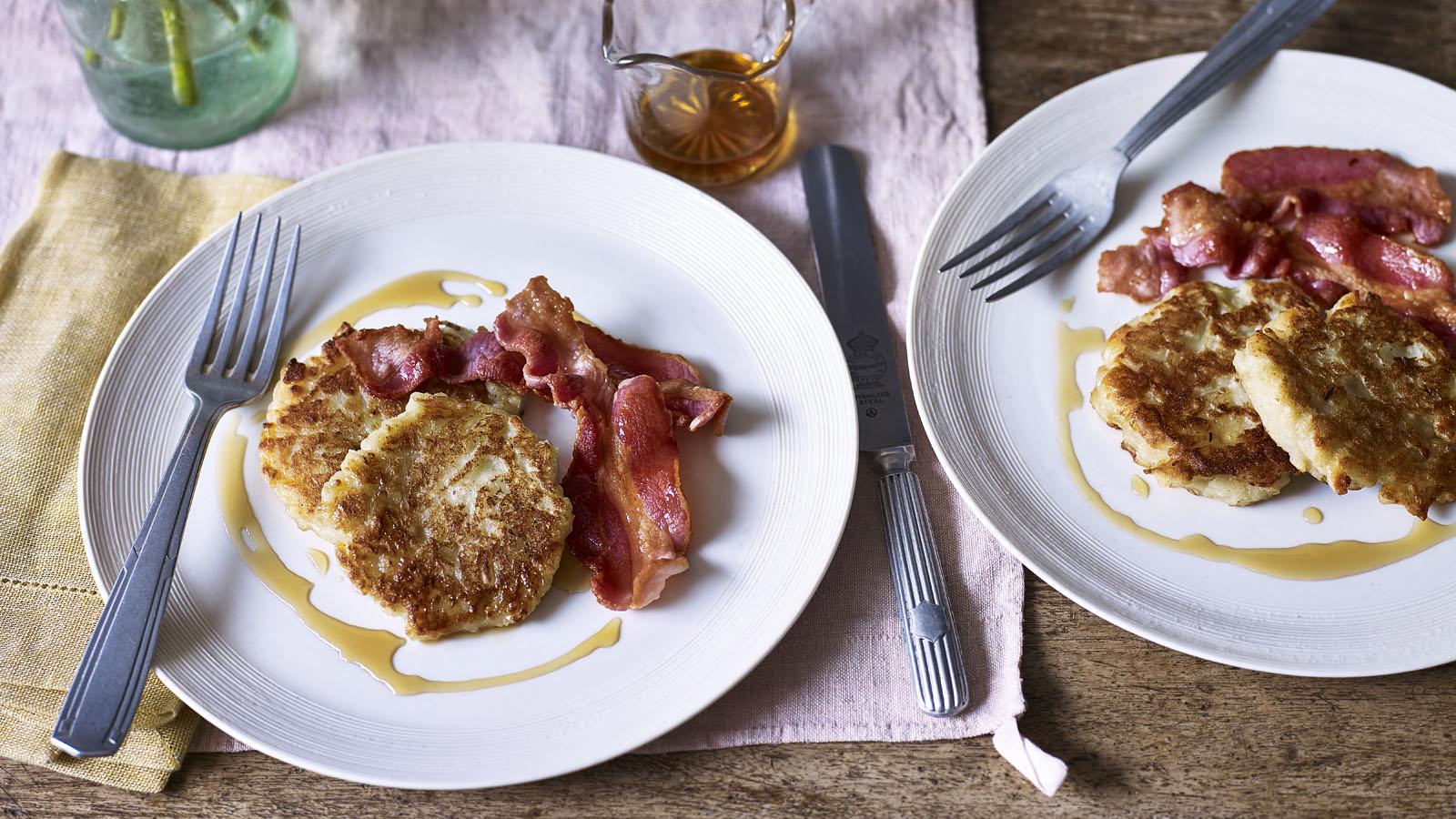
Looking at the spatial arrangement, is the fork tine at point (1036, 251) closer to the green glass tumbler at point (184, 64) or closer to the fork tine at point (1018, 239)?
the fork tine at point (1018, 239)

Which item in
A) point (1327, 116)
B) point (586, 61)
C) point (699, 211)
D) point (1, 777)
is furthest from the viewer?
point (586, 61)

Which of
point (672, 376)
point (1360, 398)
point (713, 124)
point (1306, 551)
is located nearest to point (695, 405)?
point (672, 376)

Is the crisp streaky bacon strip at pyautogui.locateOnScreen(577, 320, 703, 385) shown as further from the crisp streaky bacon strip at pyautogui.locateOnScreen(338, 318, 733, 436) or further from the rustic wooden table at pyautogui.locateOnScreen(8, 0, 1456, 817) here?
the rustic wooden table at pyautogui.locateOnScreen(8, 0, 1456, 817)

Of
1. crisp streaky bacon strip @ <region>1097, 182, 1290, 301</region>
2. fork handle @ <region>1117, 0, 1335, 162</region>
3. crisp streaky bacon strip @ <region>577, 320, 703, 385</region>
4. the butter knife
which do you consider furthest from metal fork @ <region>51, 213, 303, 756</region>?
fork handle @ <region>1117, 0, 1335, 162</region>

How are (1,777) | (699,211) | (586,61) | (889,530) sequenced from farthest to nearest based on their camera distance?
(586,61) < (699,211) < (889,530) < (1,777)

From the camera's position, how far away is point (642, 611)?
2.42 metres

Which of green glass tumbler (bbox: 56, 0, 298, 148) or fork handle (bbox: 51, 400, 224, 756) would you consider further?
green glass tumbler (bbox: 56, 0, 298, 148)

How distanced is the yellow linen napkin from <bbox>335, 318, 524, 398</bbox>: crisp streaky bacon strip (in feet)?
2.59

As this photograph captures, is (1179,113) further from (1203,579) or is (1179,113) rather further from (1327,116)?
(1203,579)

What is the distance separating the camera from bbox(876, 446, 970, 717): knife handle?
2383 mm

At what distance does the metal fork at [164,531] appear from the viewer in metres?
2.14

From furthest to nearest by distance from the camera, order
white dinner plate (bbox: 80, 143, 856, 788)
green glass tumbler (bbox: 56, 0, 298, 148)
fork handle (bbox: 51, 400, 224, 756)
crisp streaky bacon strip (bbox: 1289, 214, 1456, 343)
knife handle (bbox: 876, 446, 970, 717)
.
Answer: green glass tumbler (bbox: 56, 0, 298, 148)
crisp streaky bacon strip (bbox: 1289, 214, 1456, 343)
knife handle (bbox: 876, 446, 970, 717)
white dinner plate (bbox: 80, 143, 856, 788)
fork handle (bbox: 51, 400, 224, 756)

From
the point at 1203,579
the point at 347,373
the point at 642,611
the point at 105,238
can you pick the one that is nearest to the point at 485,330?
the point at 347,373

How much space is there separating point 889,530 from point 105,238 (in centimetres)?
229
